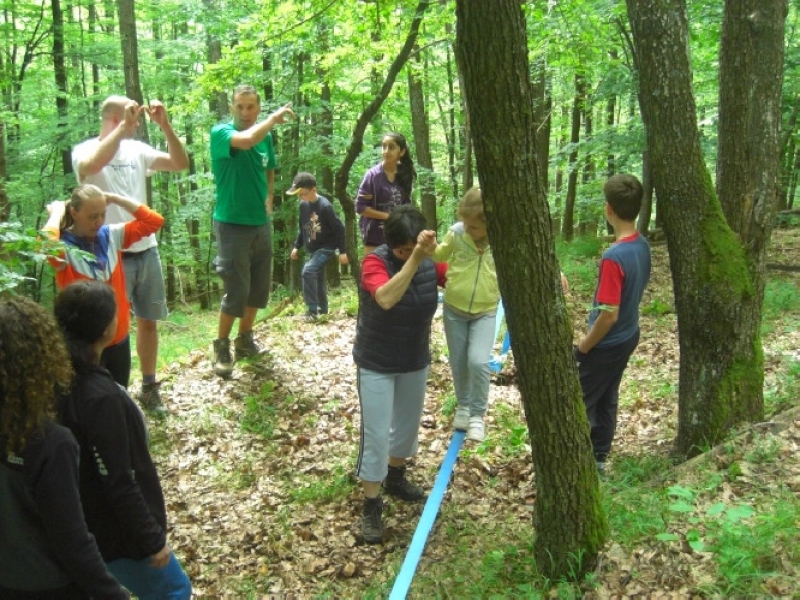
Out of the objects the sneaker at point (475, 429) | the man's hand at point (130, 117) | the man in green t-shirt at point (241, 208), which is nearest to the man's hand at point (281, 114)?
the man in green t-shirt at point (241, 208)

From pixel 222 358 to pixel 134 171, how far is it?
7.25 ft

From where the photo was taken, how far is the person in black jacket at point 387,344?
398cm

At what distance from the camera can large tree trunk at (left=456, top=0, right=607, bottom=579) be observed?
264 centimetres

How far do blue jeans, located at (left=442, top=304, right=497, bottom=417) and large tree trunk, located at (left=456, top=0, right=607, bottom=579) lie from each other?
1.45 metres

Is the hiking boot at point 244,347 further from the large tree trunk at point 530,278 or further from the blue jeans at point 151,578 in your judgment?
the large tree trunk at point 530,278

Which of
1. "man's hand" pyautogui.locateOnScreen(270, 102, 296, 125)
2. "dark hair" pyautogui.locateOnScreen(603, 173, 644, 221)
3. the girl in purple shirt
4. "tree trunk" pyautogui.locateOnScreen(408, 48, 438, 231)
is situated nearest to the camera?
"dark hair" pyautogui.locateOnScreen(603, 173, 644, 221)

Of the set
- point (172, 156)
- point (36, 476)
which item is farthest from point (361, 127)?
point (36, 476)

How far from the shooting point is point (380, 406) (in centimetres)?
414

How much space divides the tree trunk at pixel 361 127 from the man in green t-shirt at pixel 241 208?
79cm

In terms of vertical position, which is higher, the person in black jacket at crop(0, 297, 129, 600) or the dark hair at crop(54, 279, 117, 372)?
the dark hair at crop(54, 279, 117, 372)

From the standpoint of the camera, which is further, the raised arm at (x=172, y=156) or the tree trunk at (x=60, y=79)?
the tree trunk at (x=60, y=79)

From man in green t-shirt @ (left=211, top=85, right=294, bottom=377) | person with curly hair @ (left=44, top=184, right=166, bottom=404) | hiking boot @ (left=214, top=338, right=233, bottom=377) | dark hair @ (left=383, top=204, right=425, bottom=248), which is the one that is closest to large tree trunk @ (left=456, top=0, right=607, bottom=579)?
dark hair @ (left=383, top=204, right=425, bottom=248)

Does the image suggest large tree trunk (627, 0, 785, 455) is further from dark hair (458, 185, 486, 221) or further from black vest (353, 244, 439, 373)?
black vest (353, 244, 439, 373)

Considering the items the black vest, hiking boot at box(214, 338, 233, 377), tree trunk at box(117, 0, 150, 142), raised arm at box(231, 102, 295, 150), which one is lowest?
hiking boot at box(214, 338, 233, 377)
